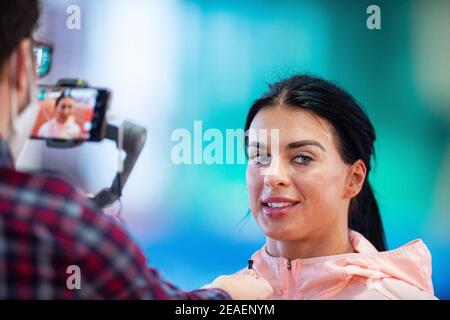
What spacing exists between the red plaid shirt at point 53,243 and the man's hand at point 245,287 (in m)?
0.41

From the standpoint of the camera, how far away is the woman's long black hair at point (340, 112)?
5.46 ft

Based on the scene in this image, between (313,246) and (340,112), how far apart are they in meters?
0.36

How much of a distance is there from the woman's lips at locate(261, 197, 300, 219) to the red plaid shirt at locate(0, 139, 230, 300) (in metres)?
0.61

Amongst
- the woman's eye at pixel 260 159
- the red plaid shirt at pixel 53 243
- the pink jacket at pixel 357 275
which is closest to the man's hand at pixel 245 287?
the pink jacket at pixel 357 275

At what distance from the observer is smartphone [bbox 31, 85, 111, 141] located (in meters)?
1.60

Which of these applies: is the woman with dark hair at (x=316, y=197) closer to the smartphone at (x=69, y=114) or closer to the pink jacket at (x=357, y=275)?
the pink jacket at (x=357, y=275)

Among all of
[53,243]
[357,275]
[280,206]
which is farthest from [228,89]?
[53,243]

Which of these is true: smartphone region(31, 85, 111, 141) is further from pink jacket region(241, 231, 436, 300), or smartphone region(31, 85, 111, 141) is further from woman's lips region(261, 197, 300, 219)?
pink jacket region(241, 231, 436, 300)

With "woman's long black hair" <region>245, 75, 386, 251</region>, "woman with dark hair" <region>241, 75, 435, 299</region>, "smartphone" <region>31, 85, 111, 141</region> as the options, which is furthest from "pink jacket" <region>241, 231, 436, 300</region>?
"smartphone" <region>31, 85, 111, 141</region>

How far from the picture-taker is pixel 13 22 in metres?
1.10

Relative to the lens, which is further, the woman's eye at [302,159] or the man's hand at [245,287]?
the woman's eye at [302,159]

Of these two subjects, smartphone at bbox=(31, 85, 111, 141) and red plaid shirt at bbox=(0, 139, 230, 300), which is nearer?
red plaid shirt at bbox=(0, 139, 230, 300)

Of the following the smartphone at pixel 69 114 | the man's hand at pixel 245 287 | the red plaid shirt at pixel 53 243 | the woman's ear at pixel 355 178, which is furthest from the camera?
the woman's ear at pixel 355 178

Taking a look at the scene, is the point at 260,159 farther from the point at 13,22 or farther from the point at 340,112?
the point at 13,22
